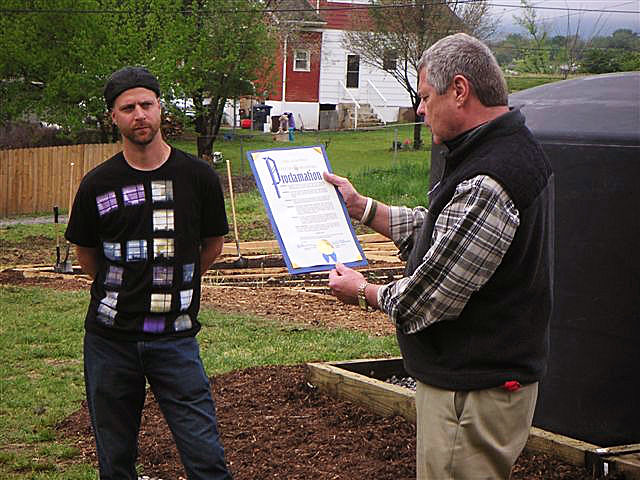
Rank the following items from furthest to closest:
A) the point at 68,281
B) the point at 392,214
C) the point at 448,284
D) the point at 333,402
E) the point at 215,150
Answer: the point at 215,150 < the point at 68,281 < the point at 333,402 < the point at 392,214 < the point at 448,284

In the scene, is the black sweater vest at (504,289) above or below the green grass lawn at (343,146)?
above

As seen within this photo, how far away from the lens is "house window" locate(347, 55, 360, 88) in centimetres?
4903

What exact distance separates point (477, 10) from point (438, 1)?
2.48m

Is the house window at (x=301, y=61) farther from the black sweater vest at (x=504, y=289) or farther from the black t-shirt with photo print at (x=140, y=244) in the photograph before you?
the black sweater vest at (x=504, y=289)

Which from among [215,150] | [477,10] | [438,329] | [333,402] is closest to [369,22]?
[477,10]

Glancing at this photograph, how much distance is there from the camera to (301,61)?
4738 cm

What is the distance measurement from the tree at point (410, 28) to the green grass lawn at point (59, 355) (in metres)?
28.1

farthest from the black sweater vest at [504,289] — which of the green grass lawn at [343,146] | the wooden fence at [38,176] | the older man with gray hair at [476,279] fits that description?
the green grass lawn at [343,146]

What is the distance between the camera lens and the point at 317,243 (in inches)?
164

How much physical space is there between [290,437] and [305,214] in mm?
2150

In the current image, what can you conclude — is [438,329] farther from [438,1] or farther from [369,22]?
[369,22]

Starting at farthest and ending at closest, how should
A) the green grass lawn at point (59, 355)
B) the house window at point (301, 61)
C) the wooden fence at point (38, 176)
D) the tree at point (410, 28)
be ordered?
the house window at point (301, 61), the tree at point (410, 28), the wooden fence at point (38, 176), the green grass lawn at point (59, 355)

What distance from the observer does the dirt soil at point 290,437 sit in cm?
533

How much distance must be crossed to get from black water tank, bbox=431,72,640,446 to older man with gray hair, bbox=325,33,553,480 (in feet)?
5.70
